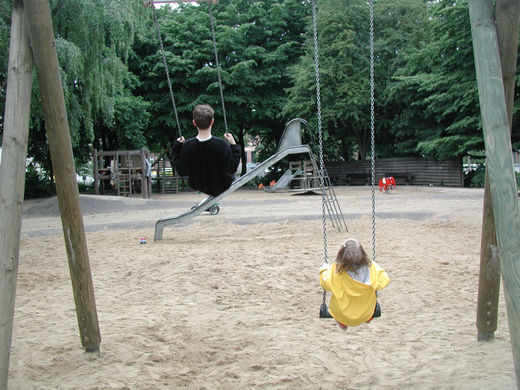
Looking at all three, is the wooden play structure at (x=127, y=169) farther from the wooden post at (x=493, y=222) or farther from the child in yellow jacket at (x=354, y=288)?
the wooden post at (x=493, y=222)

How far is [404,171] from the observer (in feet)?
90.1

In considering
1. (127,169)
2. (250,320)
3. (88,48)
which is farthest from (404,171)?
(250,320)

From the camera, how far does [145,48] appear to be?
2923cm

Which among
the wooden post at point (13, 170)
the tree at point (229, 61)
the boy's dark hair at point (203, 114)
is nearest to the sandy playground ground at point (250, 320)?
the wooden post at point (13, 170)

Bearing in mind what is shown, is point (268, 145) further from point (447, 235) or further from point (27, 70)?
point (27, 70)

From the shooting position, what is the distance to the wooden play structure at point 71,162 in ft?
10.6

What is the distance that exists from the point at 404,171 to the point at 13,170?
25.5 m

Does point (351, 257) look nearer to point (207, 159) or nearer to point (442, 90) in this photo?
point (207, 159)

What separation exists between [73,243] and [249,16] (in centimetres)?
2780

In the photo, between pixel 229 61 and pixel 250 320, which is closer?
pixel 250 320

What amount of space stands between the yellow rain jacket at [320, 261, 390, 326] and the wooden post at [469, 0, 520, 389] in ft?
4.20

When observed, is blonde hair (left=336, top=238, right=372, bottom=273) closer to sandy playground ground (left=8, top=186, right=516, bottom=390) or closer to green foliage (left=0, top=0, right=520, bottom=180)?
sandy playground ground (left=8, top=186, right=516, bottom=390)

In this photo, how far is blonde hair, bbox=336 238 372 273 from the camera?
4.20 m

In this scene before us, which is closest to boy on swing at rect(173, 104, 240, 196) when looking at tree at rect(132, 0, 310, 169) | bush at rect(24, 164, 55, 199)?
bush at rect(24, 164, 55, 199)
